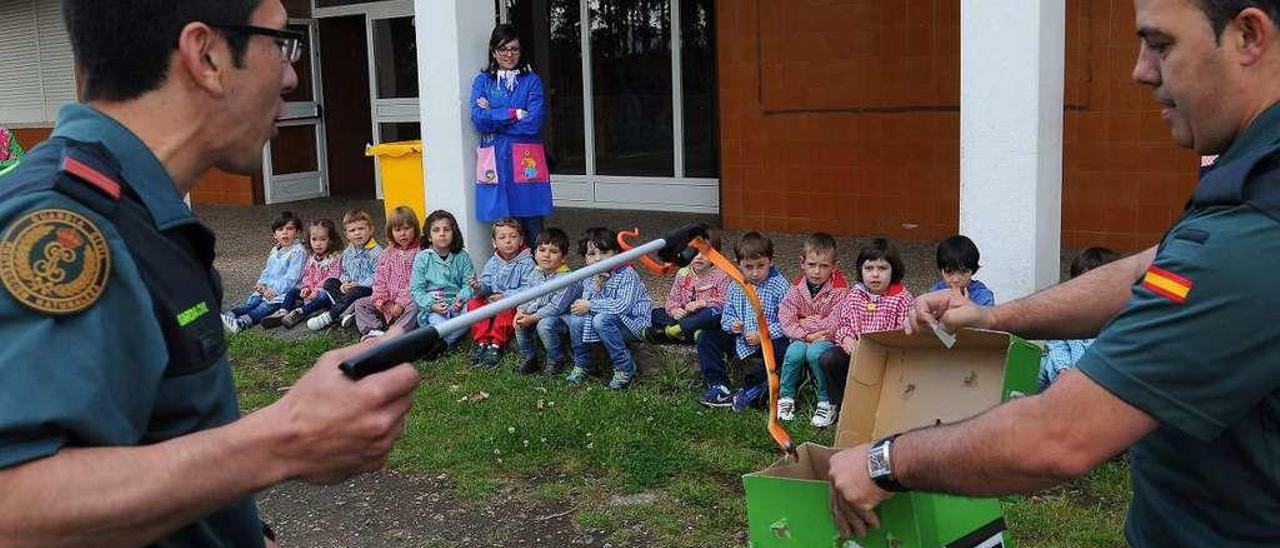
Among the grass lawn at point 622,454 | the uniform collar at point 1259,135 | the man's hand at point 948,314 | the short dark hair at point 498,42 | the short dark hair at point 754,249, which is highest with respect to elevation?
the short dark hair at point 498,42

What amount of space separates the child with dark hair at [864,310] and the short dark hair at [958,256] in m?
0.24

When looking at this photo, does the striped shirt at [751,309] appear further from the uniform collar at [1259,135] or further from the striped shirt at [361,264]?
the uniform collar at [1259,135]

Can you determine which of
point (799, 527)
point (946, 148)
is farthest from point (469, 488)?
point (946, 148)

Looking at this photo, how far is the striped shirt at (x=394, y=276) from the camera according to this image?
8.12 metres

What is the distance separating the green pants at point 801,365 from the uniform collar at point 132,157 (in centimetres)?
453

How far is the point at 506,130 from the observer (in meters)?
8.29

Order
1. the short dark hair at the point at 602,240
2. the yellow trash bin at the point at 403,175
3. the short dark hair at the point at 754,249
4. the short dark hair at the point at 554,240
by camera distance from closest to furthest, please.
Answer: the short dark hair at the point at 754,249, the short dark hair at the point at 602,240, the short dark hair at the point at 554,240, the yellow trash bin at the point at 403,175

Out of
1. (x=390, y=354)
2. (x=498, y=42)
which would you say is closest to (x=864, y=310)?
(x=498, y=42)

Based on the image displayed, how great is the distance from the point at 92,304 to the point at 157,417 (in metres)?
0.24

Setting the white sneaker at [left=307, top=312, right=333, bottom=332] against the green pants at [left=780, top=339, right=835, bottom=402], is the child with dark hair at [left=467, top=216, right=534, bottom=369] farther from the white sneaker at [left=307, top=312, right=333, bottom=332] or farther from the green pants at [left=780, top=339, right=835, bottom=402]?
the green pants at [left=780, top=339, right=835, bottom=402]

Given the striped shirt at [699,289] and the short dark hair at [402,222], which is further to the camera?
the short dark hair at [402,222]

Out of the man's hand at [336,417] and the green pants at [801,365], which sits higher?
the man's hand at [336,417]

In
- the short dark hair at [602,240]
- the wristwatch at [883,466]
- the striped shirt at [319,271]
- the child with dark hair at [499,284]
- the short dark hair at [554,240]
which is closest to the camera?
the wristwatch at [883,466]

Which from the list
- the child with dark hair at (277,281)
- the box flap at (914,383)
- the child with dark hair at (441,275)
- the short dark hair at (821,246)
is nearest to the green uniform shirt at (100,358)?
the box flap at (914,383)
